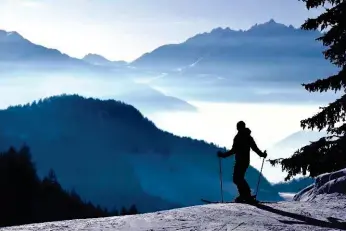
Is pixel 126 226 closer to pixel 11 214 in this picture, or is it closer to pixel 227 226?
pixel 227 226

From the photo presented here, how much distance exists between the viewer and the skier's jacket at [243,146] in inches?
548

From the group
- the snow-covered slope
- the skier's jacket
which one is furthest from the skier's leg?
the snow-covered slope

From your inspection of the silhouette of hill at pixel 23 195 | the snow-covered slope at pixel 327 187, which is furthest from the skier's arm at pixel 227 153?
the silhouette of hill at pixel 23 195

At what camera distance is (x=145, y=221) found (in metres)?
11.3

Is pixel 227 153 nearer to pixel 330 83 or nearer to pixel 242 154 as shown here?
pixel 242 154

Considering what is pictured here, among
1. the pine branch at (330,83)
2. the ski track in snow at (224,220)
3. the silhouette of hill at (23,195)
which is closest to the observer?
the ski track in snow at (224,220)

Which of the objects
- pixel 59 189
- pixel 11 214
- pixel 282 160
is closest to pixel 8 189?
pixel 11 214

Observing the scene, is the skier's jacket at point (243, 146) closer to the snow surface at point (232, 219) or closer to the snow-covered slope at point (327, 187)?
the snow surface at point (232, 219)

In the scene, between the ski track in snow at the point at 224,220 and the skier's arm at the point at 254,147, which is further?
the skier's arm at the point at 254,147

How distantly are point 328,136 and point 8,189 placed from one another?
53.7m

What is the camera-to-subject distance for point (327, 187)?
15.0 meters

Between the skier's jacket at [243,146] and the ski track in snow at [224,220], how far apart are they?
1.40m

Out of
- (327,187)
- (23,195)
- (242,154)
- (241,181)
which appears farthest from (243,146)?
(23,195)

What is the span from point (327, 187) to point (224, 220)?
4.90 m
